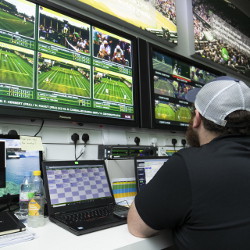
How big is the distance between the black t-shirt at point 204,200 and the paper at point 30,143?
2.31 ft

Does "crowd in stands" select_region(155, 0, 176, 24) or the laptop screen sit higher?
"crowd in stands" select_region(155, 0, 176, 24)

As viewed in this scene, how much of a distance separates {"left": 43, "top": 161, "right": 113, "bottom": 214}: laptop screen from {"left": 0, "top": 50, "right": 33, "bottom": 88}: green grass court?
1.58ft

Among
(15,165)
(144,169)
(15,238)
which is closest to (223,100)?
(144,169)

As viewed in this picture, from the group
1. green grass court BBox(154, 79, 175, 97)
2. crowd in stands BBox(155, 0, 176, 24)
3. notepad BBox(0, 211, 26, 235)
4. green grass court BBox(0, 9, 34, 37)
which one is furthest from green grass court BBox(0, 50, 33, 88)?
crowd in stands BBox(155, 0, 176, 24)

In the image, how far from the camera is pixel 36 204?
100 cm

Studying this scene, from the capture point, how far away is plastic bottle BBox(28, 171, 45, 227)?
98 centimetres

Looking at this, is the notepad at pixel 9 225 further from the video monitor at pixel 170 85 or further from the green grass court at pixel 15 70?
the video monitor at pixel 170 85

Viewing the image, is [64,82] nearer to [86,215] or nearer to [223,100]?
[86,215]

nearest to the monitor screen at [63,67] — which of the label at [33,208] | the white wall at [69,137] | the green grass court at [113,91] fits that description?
the green grass court at [113,91]

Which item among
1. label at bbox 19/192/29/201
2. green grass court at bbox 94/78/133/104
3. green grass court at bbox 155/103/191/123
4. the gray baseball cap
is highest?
green grass court at bbox 94/78/133/104

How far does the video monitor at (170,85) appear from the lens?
6.54 feet

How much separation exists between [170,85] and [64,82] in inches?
41.0

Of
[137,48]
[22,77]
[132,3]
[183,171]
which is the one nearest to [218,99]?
[183,171]

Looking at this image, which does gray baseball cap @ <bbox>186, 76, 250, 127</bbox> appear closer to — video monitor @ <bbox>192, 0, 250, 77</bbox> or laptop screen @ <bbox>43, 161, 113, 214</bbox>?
laptop screen @ <bbox>43, 161, 113, 214</bbox>
